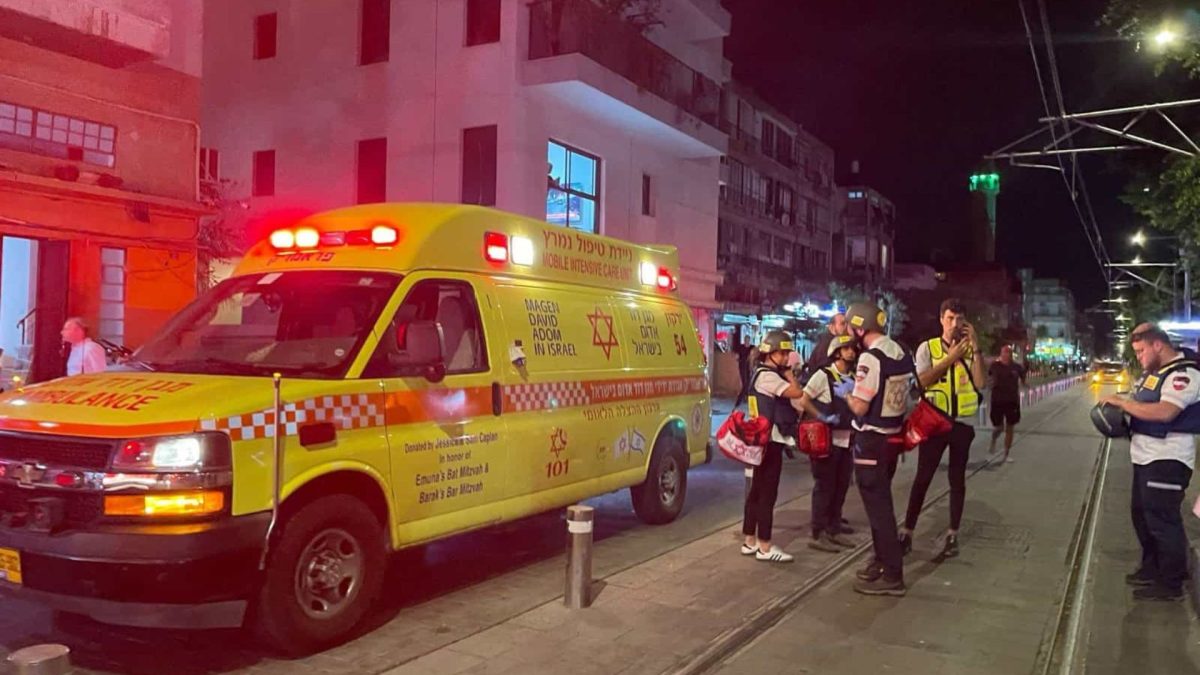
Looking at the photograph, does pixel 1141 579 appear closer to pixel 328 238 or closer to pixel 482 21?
pixel 328 238

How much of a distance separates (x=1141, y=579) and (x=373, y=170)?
14476 millimetres

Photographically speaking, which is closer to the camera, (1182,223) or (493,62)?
(1182,223)

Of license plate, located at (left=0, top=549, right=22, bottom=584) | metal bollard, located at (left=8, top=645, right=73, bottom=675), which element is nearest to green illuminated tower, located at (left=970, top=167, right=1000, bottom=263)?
license plate, located at (left=0, top=549, right=22, bottom=584)

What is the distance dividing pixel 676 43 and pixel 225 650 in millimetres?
19655

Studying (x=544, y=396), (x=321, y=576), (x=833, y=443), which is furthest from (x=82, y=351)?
(x=833, y=443)

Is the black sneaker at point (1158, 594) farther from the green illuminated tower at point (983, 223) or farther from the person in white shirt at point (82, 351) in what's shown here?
the green illuminated tower at point (983, 223)

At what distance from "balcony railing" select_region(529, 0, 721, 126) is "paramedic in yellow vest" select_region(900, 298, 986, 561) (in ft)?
33.1

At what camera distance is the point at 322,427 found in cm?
475

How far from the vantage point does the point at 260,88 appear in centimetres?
1852

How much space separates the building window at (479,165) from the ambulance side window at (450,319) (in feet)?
32.3

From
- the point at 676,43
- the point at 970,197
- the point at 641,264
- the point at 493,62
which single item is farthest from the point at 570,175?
the point at 970,197

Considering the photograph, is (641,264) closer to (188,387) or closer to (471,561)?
(471,561)

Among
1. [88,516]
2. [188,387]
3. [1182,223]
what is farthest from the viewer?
[1182,223]

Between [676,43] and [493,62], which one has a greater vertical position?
[676,43]
